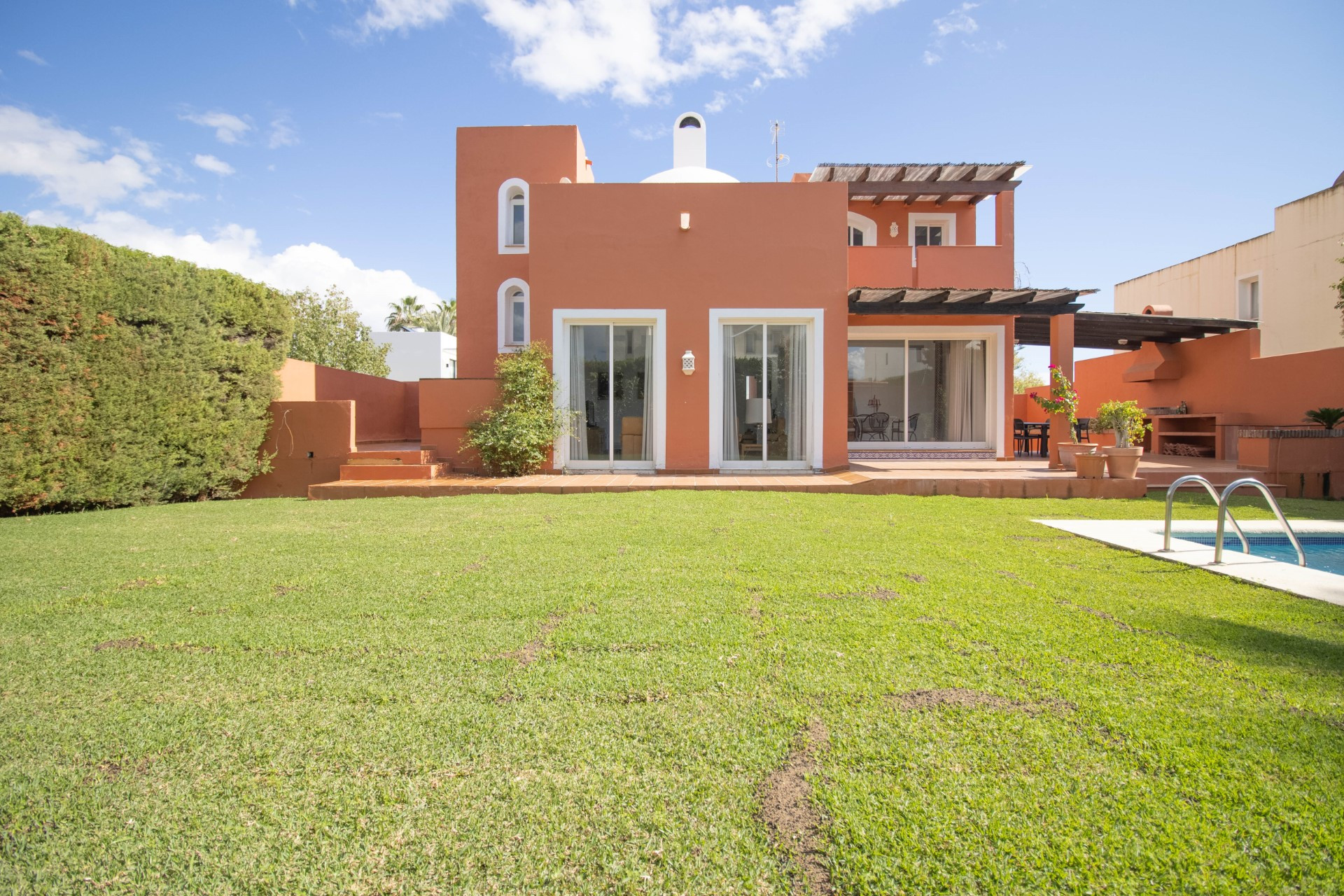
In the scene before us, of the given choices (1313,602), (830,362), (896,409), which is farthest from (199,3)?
(1313,602)

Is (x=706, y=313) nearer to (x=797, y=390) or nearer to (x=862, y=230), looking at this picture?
(x=797, y=390)

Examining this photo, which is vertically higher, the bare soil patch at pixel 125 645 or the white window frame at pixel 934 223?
the white window frame at pixel 934 223

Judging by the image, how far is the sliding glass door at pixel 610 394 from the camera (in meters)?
11.8

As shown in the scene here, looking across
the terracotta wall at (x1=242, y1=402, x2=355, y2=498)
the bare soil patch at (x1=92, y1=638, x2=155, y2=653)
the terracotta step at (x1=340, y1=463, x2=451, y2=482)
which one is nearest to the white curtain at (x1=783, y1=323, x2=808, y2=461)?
the terracotta step at (x1=340, y1=463, x2=451, y2=482)

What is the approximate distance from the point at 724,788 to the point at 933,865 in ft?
2.23

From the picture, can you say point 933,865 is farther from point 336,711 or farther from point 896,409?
point 896,409

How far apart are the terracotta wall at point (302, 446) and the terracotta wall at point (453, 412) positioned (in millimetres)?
1276

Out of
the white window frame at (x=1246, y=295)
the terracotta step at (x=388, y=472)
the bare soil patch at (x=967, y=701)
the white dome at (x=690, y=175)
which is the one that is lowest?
the bare soil patch at (x=967, y=701)

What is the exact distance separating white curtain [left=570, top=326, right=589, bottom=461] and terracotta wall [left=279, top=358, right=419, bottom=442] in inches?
180

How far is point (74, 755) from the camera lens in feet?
7.92

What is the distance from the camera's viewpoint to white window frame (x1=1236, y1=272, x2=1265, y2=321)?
22.0 meters

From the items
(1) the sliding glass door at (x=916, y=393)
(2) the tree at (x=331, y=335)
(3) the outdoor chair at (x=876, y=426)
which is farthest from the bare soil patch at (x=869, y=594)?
(2) the tree at (x=331, y=335)

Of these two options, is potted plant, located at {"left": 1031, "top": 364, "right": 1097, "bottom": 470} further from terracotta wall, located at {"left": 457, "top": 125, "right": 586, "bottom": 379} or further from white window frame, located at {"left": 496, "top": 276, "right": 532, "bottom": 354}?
terracotta wall, located at {"left": 457, "top": 125, "right": 586, "bottom": 379}

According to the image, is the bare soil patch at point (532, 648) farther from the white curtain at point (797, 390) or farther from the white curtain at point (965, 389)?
the white curtain at point (965, 389)
